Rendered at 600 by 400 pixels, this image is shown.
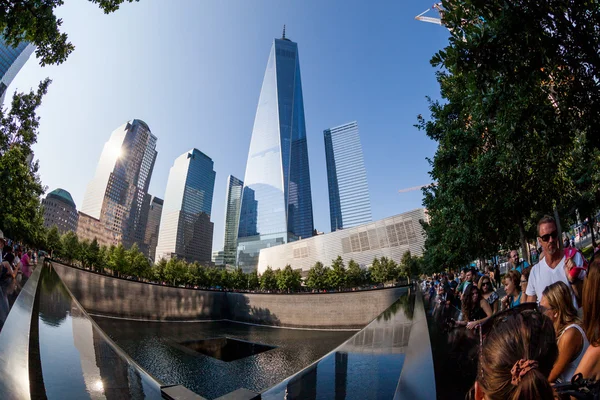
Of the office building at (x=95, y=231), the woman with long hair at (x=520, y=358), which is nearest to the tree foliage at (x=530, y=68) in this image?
the woman with long hair at (x=520, y=358)

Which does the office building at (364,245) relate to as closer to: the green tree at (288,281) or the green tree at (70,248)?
the green tree at (288,281)

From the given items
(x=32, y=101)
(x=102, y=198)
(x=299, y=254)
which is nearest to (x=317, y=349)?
(x=32, y=101)

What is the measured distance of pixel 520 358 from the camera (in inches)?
45.1

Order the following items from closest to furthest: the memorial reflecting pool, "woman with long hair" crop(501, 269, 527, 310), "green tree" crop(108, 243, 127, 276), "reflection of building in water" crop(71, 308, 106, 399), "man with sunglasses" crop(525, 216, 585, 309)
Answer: "reflection of building in water" crop(71, 308, 106, 399) → "man with sunglasses" crop(525, 216, 585, 309) → "woman with long hair" crop(501, 269, 527, 310) → the memorial reflecting pool → "green tree" crop(108, 243, 127, 276)

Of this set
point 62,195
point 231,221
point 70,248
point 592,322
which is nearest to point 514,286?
point 592,322

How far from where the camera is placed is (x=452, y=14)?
4.26 meters

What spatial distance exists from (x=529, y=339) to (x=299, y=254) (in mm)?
93351

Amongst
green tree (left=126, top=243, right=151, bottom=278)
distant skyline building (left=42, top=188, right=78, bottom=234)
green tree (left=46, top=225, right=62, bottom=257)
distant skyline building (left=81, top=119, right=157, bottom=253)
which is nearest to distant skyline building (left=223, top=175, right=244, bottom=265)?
distant skyline building (left=81, top=119, right=157, bottom=253)

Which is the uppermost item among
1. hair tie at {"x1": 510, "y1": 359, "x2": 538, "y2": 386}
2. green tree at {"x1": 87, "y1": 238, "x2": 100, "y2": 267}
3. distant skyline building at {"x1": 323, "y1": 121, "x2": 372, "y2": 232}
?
distant skyline building at {"x1": 323, "y1": 121, "x2": 372, "y2": 232}

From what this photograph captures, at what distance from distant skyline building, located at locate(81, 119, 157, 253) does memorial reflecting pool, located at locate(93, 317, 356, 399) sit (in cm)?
12330

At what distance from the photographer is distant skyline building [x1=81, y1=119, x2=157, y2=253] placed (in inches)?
5044

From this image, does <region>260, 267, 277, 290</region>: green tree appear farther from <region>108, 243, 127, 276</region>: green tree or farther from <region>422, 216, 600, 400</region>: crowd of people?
<region>422, 216, 600, 400</region>: crowd of people

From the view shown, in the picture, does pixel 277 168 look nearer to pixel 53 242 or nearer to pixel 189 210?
pixel 189 210

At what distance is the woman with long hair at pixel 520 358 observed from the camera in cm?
107
